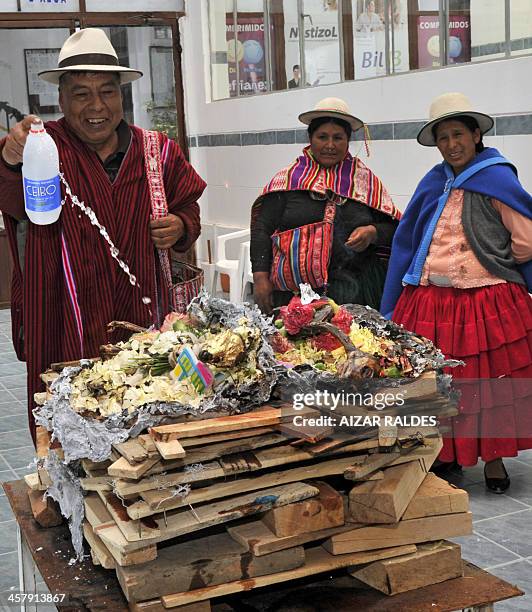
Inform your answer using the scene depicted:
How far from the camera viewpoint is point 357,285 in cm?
451

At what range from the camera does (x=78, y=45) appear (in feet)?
10.5

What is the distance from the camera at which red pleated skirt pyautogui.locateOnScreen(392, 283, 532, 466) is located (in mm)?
3986

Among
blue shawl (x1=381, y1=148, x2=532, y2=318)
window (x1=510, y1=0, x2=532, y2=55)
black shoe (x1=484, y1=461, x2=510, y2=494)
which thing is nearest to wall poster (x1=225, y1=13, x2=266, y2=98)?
window (x1=510, y1=0, x2=532, y2=55)

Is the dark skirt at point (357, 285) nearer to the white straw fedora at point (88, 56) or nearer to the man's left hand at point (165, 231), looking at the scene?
the man's left hand at point (165, 231)

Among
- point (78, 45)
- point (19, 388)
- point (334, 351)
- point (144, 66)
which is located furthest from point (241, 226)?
point (334, 351)

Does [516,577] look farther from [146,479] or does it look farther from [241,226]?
[241,226]

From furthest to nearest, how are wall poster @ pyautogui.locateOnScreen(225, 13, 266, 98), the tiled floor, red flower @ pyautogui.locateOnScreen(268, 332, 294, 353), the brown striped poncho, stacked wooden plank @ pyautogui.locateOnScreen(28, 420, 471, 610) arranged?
wall poster @ pyautogui.locateOnScreen(225, 13, 266, 98), the tiled floor, the brown striped poncho, red flower @ pyautogui.locateOnScreen(268, 332, 294, 353), stacked wooden plank @ pyautogui.locateOnScreen(28, 420, 471, 610)

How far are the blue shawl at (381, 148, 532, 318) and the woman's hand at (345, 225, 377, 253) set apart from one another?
0.13m

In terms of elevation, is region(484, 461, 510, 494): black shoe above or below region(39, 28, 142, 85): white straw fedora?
below

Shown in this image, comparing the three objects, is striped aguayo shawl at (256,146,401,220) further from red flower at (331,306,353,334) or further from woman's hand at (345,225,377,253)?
red flower at (331,306,353,334)

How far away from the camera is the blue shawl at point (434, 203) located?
389cm

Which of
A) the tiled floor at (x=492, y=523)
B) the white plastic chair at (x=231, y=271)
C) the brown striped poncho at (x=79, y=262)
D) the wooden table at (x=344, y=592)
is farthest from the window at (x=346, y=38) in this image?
the wooden table at (x=344, y=592)

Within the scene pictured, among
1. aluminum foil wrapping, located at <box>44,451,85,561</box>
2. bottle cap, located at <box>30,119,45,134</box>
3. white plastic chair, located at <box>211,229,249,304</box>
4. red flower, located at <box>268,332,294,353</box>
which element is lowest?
white plastic chair, located at <box>211,229,249,304</box>

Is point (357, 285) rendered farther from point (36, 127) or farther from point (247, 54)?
point (247, 54)
